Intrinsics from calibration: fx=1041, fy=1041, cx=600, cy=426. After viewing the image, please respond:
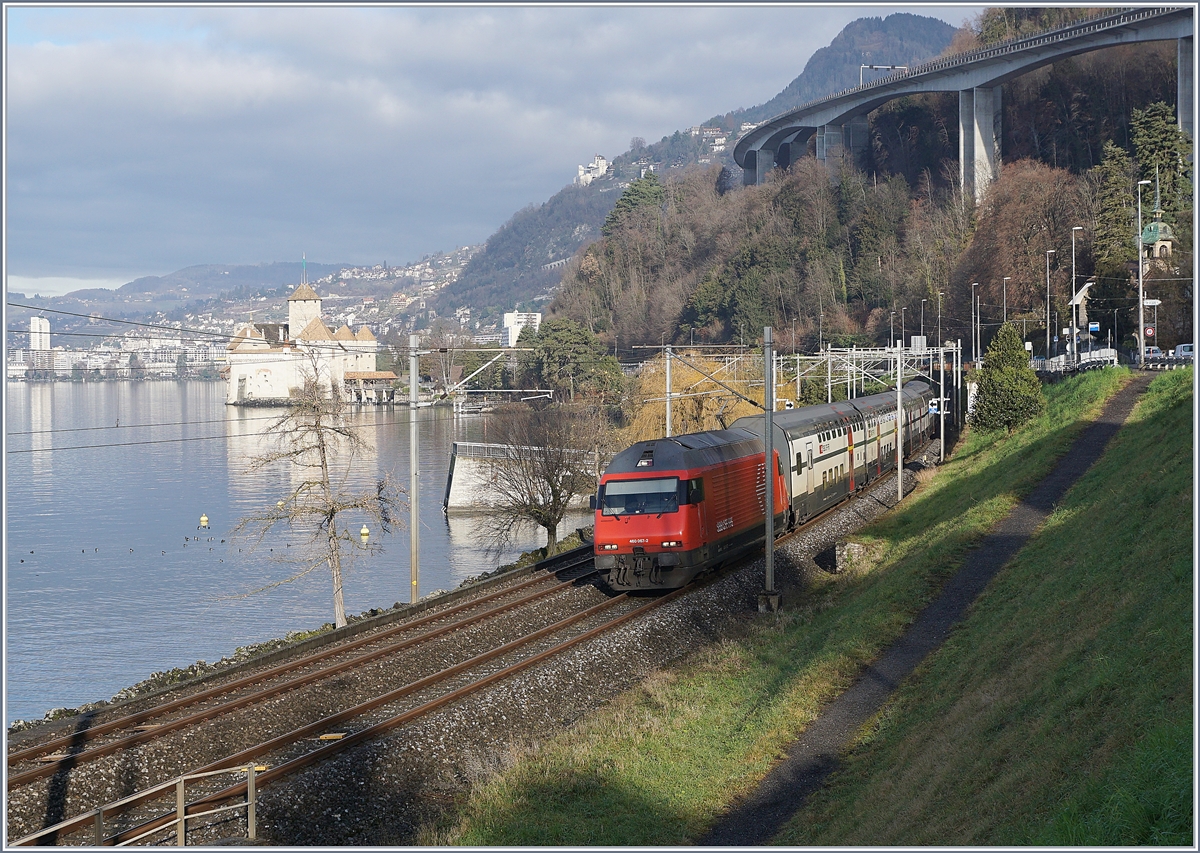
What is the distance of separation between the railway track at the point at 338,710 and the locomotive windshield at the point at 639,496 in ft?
7.53

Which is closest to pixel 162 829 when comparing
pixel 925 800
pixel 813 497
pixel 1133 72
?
pixel 925 800

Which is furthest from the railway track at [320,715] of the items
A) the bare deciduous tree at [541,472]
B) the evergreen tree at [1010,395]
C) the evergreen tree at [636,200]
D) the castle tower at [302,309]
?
the castle tower at [302,309]

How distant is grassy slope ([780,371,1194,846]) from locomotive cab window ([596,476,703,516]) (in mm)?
7006

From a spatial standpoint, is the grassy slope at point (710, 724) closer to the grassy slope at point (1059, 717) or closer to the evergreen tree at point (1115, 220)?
the grassy slope at point (1059, 717)

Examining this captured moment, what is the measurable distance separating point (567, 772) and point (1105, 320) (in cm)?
5964

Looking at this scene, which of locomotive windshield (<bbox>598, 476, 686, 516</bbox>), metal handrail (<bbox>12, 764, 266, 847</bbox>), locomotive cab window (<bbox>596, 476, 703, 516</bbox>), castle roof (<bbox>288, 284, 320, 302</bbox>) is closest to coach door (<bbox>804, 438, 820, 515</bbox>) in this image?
locomotive cab window (<bbox>596, 476, 703, 516</bbox>)

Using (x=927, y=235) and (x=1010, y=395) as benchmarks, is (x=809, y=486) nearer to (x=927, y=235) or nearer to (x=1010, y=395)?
(x=1010, y=395)

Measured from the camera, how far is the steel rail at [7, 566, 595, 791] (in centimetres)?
1470

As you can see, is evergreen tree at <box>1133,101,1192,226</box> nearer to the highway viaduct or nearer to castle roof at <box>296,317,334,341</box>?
the highway viaduct

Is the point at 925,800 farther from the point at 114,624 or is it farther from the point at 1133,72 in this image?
the point at 1133,72

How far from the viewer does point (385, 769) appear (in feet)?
48.8

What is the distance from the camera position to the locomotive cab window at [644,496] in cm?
2456

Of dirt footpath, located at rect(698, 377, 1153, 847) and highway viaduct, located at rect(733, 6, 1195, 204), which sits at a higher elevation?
highway viaduct, located at rect(733, 6, 1195, 204)

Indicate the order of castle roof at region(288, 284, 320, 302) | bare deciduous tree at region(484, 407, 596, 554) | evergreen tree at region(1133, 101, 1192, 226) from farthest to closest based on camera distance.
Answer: castle roof at region(288, 284, 320, 302) < evergreen tree at region(1133, 101, 1192, 226) < bare deciduous tree at region(484, 407, 596, 554)
